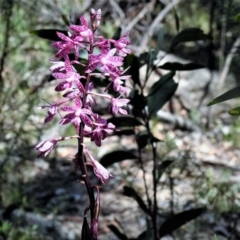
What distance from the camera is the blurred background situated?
279 centimetres

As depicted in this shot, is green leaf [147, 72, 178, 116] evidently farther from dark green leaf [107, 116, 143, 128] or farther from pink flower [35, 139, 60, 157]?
pink flower [35, 139, 60, 157]

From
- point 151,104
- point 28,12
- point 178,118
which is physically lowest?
point 178,118

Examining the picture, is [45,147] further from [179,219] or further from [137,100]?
[179,219]

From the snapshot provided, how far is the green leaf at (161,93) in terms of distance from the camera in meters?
2.00

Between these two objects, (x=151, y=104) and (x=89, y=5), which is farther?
(x=89, y=5)

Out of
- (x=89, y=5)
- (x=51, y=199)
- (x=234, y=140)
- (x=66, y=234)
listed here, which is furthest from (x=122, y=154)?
(x=89, y=5)

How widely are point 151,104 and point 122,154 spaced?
0.75ft

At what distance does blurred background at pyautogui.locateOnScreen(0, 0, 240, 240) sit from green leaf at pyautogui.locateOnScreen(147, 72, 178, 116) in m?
0.21

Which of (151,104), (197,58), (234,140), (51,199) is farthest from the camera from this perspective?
(197,58)

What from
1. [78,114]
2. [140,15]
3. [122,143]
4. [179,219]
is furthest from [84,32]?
[140,15]

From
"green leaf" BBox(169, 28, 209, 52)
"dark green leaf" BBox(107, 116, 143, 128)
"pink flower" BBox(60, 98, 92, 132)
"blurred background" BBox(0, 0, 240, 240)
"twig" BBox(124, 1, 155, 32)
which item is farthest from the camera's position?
"twig" BBox(124, 1, 155, 32)

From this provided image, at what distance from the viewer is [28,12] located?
17.0 feet

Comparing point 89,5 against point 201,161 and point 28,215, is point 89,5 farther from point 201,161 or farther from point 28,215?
point 28,215

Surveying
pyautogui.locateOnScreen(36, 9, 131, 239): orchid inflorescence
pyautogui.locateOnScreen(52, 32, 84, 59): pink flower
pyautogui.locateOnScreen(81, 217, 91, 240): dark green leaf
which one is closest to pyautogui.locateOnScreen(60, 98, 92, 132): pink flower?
pyautogui.locateOnScreen(36, 9, 131, 239): orchid inflorescence
